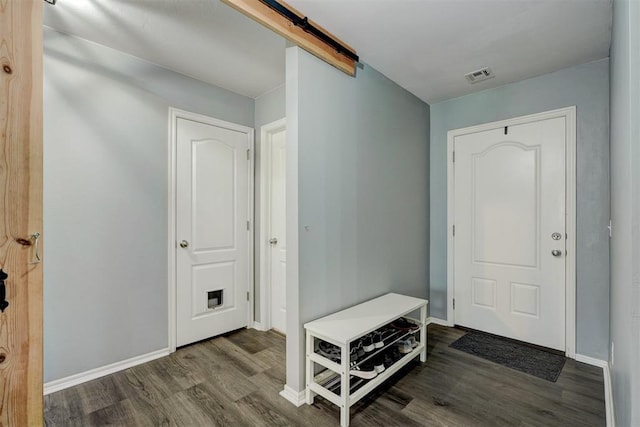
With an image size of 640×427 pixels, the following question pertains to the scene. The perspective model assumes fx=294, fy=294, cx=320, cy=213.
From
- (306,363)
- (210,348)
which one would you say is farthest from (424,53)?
(210,348)

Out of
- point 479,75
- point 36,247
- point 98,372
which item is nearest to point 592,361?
point 479,75

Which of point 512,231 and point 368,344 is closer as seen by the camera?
point 368,344

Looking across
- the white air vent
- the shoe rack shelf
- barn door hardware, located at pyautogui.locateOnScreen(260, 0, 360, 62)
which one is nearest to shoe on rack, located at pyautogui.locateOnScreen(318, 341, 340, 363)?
the shoe rack shelf

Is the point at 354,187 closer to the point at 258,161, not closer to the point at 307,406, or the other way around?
the point at 258,161

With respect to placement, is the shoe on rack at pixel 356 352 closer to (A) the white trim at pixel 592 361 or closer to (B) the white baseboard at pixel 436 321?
(B) the white baseboard at pixel 436 321

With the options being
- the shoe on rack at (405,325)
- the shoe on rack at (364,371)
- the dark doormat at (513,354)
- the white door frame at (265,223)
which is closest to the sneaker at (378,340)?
the shoe on rack at (364,371)

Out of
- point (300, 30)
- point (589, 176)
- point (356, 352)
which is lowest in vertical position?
point (356, 352)

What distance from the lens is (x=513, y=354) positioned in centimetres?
256

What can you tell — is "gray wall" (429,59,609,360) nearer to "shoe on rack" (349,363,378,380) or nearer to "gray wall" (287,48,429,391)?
"gray wall" (287,48,429,391)

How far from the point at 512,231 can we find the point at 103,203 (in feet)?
11.7

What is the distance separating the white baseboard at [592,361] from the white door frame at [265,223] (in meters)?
2.79

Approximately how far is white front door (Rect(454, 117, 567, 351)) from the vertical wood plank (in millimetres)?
3291

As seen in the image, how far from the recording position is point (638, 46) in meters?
0.79

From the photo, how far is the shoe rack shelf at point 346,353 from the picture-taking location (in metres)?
1.70
